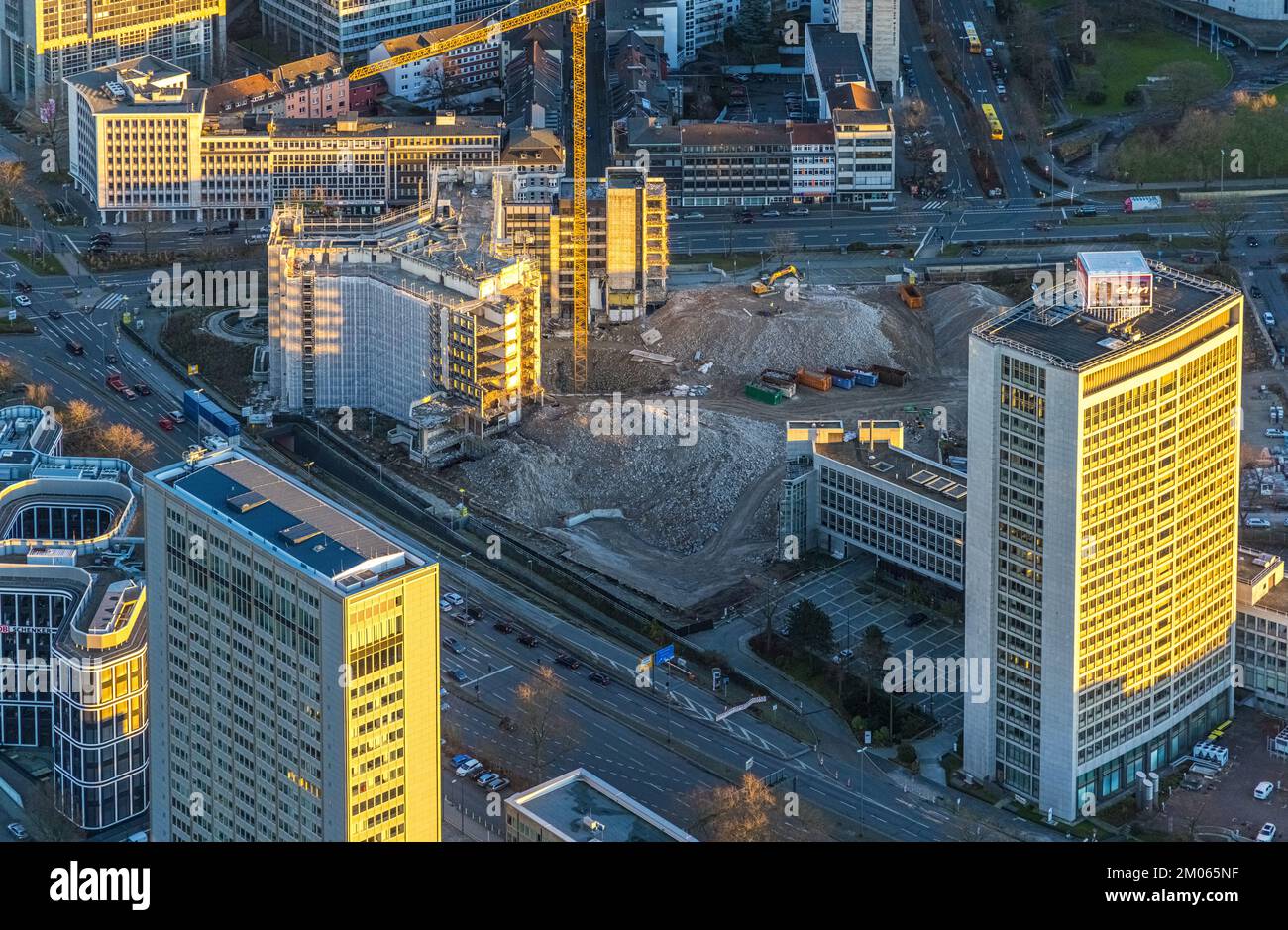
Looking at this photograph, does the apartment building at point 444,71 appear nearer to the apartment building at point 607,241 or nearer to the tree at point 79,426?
the apartment building at point 607,241

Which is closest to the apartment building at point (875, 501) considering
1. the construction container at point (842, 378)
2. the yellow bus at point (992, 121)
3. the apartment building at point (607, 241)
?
the construction container at point (842, 378)

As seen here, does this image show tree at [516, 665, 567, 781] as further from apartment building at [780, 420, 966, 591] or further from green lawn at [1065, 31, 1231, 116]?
green lawn at [1065, 31, 1231, 116]

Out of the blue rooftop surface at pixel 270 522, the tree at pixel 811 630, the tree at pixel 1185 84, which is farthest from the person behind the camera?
the tree at pixel 1185 84

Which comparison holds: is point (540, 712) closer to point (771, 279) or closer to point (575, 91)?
point (771, 279)

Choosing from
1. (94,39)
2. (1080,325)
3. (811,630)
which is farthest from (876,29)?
(1080,325)
